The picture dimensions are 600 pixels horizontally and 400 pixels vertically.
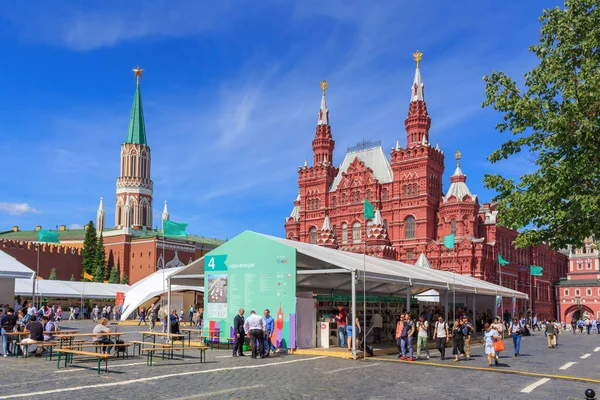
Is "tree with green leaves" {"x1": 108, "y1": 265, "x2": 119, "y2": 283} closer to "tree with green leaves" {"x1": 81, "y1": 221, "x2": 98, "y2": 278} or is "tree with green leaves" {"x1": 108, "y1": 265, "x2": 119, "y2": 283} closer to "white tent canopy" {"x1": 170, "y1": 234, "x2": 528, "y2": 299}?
"tree with green leaves" {"x1": 81, "y1": 221, "x2": 98, "y2": 278}

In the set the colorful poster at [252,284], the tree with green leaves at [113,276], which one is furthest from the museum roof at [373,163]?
the colorful poster at [252,284]

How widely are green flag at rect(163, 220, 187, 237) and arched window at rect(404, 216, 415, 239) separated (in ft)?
85.8

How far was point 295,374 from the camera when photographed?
607 inches

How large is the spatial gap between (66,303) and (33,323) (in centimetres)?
4633

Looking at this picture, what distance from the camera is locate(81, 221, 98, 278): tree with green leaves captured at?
273 feet

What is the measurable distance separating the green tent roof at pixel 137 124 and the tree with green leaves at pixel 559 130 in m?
88.9

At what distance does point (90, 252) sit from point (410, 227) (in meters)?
46.4

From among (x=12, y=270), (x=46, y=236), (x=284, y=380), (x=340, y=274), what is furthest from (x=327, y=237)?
(x=284, y=380)

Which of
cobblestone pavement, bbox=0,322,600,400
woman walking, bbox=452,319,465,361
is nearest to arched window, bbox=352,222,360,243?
woman walking, bbox=452,319,465,361

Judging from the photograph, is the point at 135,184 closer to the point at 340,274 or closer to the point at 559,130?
the point at 340,274

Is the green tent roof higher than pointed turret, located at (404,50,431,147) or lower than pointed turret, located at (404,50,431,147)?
higher

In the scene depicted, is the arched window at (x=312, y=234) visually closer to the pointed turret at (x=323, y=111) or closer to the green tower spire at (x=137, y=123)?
the pointed turret at (x=323, y=111)

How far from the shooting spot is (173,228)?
53.8 meters

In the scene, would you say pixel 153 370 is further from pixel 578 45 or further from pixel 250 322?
pixel 578 45
